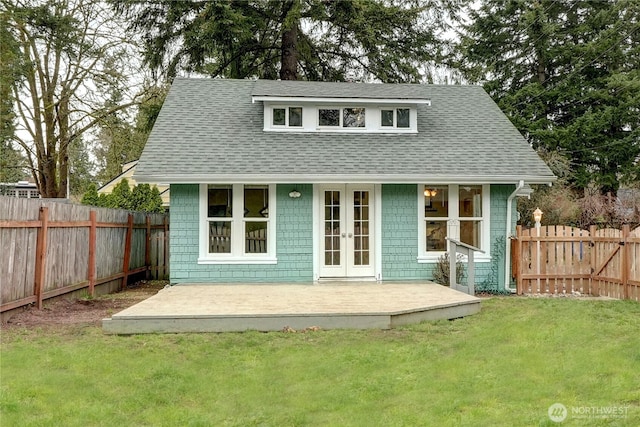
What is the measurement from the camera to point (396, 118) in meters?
12.1

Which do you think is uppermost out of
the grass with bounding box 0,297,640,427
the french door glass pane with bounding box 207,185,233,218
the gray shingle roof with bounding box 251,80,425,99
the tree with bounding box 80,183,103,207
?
the gray shingle roof with bounding box 251,80,425,99

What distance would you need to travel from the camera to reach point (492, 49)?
2467 centimetres

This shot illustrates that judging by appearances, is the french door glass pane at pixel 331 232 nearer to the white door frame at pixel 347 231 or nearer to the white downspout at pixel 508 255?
the white door frame at pixel 347 231

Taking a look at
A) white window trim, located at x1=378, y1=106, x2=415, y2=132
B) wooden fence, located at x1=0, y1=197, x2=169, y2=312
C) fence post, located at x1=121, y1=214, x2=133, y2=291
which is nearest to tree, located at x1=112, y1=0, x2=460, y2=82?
white window trim, located at x1=378, y1=106, x2=415, y2=132

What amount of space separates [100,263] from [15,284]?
3086 millimetres

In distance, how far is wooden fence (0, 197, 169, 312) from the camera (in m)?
6.91

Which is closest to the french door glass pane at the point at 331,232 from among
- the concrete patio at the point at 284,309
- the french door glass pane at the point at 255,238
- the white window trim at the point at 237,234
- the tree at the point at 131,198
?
the white window trim at the point at 237,234

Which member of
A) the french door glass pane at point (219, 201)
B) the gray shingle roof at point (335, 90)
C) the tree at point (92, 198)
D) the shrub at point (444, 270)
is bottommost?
the shrub at point (444, 270)

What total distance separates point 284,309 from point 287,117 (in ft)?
19.3

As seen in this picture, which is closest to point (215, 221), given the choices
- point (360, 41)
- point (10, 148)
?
point (360, 41)

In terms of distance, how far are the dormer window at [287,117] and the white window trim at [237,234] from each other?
219 cm

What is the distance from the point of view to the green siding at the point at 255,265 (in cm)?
1010

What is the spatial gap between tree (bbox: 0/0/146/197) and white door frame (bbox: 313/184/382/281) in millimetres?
12626

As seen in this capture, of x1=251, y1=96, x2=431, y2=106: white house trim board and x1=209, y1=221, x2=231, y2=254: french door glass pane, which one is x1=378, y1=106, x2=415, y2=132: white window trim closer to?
x1=251, y1=96, x2=431, y2=106: white house trim board
